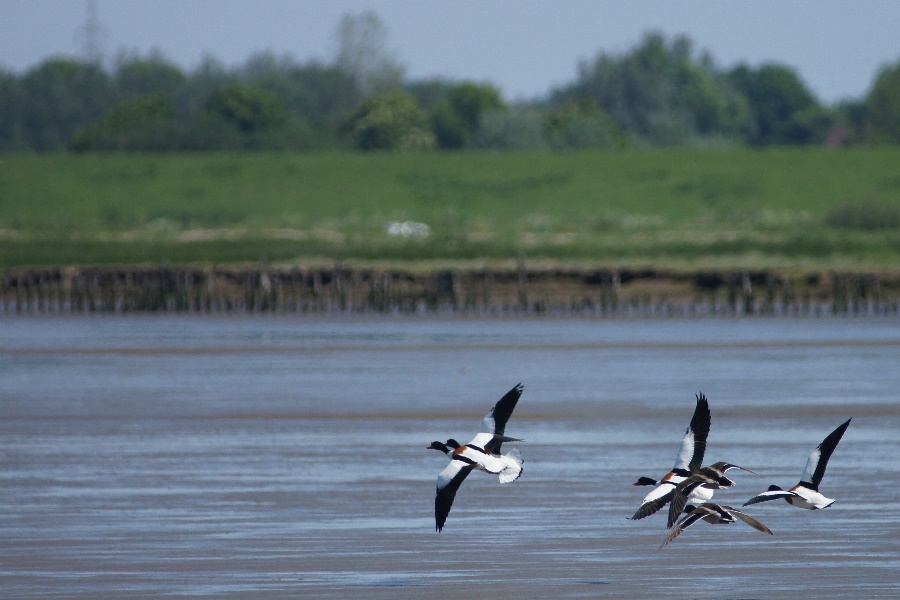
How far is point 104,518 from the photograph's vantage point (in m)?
16.3

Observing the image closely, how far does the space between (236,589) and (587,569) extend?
274cm

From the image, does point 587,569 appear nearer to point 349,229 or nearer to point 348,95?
point 349,229

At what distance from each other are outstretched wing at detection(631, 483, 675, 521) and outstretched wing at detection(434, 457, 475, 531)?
1.30 meters

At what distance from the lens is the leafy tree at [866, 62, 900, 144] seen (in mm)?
169375

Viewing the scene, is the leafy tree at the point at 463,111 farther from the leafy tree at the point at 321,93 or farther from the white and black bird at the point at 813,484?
the white and black bird at the point at 813,484

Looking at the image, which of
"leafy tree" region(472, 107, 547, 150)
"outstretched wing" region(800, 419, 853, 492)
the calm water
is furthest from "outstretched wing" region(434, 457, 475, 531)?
"leafy tree" region(472, 107, 547, 150)

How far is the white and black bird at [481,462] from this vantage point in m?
13.0

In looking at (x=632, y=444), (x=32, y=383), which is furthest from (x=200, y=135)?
(x=632, y=444)

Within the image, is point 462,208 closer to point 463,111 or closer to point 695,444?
point 463,111

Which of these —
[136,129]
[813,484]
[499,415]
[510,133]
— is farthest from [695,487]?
[510,133]

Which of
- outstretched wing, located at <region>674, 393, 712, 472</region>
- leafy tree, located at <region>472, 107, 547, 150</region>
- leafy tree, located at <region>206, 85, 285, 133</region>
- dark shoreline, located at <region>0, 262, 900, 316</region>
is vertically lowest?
dark shoreline, located at <region>0, 262, 900, 316</region>

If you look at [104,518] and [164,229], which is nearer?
[104,518]

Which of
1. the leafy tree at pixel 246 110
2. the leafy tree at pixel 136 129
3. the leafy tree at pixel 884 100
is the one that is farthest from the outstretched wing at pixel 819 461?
the leafy tree at pixel 884 100

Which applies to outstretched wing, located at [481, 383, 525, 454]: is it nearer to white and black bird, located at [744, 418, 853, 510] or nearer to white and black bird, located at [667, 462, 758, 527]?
white and black bird, located at [667, 462, 758, 527]
